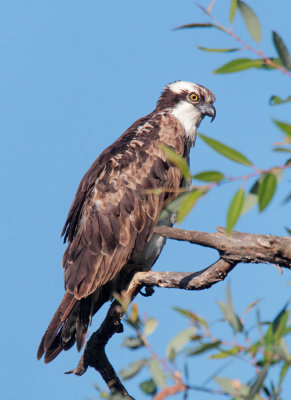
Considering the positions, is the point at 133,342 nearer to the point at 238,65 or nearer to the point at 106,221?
the point at 238,65

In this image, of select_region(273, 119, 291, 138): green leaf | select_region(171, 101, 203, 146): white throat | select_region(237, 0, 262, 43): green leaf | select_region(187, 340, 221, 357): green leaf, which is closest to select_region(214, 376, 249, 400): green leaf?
select_region(187, 340, 221, 357): green leaf

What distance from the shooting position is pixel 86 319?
19.1 ft

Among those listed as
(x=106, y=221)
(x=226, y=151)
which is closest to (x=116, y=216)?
(x=106, y=221)

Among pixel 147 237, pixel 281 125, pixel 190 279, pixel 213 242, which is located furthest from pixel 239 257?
pixel 281 125

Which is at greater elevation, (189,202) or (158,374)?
(189,202)

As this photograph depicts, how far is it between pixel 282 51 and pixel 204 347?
1.27m

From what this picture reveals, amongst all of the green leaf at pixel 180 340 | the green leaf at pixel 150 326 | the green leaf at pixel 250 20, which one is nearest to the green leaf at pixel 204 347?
the green leaf at pixel 180 340

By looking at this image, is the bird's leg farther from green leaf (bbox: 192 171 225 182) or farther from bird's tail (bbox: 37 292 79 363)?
green leaf (bbox: 192 171 225 182)

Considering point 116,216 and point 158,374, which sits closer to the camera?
point 158,374

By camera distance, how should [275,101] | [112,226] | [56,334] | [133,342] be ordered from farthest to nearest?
[112,226], [56,334], [275,101], [133,342]

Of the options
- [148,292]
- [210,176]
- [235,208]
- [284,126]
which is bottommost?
[148,292]

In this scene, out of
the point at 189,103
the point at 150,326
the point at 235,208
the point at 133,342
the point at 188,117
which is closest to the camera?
the point at 235,208

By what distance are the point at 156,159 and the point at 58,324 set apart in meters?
1.99

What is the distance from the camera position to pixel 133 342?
263 centimetres
